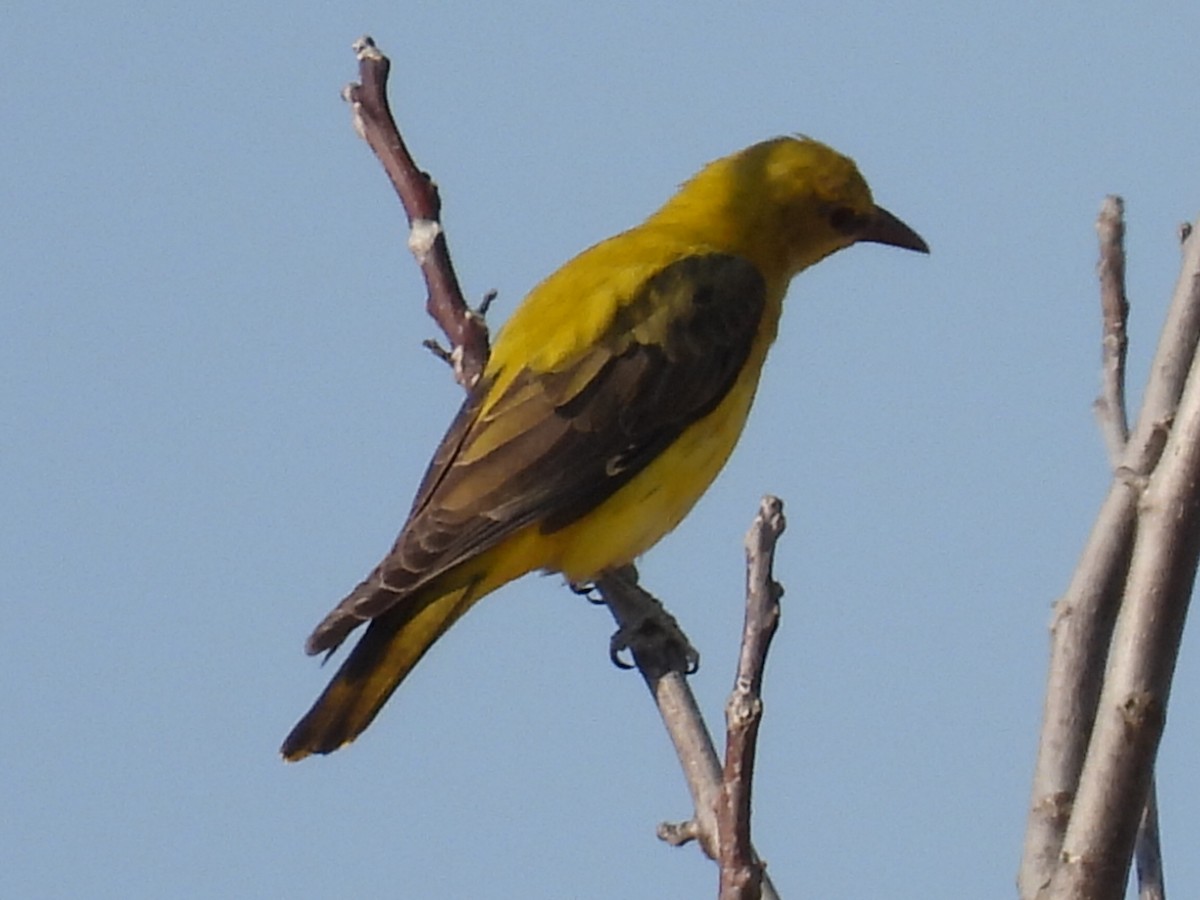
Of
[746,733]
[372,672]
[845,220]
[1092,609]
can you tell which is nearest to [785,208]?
[845,220]

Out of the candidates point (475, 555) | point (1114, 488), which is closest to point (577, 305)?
point (475, 555)

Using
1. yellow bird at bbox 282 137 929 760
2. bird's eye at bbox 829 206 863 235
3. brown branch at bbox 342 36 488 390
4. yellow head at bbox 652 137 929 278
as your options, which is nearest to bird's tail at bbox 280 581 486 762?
yellow bird at bbox 282 137 929 760

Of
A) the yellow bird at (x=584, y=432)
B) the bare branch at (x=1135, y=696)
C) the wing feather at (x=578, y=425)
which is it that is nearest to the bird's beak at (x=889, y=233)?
the yellow bird at (x=584, y=432)

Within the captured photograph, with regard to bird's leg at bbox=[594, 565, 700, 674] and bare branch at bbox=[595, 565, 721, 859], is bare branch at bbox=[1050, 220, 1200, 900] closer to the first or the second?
bare branch at bbox=[595, 565, 721, 859]

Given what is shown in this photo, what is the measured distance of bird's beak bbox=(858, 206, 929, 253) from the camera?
297 inches

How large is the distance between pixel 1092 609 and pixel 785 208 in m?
4.16

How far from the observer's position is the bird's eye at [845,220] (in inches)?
293

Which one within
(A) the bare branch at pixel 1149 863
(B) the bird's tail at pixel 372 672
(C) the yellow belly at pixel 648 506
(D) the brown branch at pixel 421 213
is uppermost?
(D) the brown branch at pixel 421 213

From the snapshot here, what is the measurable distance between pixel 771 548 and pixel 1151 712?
21.7 inches

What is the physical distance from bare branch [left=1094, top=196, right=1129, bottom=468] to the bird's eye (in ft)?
10.9

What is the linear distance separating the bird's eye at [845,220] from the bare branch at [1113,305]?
3.31m

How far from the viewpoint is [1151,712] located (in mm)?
2637

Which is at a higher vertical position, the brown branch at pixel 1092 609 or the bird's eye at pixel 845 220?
the bird's eye at pixel 845 220

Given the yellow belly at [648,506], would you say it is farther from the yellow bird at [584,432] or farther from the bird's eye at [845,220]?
the bird's eye at [845,220]
